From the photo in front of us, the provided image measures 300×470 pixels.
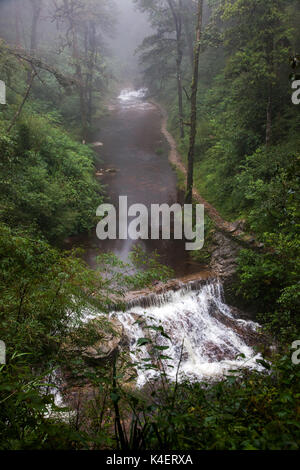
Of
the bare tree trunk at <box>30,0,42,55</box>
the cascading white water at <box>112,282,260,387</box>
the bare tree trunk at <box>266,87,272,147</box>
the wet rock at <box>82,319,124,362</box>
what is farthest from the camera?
the bare tree trunk at <box>30,0,42,55</box>

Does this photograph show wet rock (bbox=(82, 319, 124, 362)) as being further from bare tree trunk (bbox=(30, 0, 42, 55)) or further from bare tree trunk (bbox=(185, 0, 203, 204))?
bare tree trunk (bbox=(30, 0, 42, 55))

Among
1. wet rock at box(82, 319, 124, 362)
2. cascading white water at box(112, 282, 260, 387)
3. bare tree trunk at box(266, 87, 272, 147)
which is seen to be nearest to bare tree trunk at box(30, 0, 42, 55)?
bare tree trunk at box(266, 87, 272, 147)

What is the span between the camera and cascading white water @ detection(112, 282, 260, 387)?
750cm

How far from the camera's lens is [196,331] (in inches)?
334

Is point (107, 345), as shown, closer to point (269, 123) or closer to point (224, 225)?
point (224, 225)

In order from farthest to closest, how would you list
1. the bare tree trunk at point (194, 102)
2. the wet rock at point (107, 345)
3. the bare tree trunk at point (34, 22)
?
the bare tree trunk at point (34, 22) → the bare tree trunk at point (194, 102) → the wet rock at point (107, 345)

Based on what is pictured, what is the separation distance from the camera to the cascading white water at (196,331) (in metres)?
7.50

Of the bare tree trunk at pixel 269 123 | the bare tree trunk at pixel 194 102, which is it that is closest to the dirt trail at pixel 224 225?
the bare tree trunk at pixel 194 102

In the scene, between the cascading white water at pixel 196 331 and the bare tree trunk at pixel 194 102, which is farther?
the bare tree trunk at pixel 194 102

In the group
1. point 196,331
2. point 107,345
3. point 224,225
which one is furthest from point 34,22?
point 196,331

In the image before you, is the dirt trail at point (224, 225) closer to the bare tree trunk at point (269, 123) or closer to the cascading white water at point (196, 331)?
the cascading white water at point (196, 331)

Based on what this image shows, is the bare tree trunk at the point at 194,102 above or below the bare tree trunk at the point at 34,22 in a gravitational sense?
below
